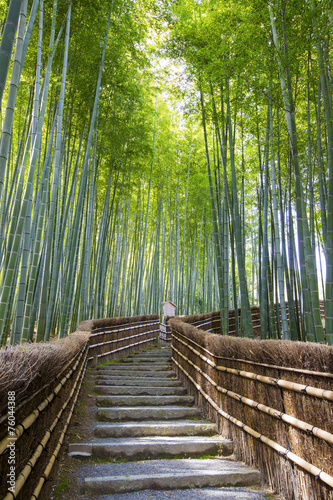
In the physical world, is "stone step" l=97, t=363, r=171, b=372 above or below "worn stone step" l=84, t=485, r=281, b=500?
above

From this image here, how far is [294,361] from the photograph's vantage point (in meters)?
1.60

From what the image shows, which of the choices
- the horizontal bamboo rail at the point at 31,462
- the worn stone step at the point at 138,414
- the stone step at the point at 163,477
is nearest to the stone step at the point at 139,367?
the worn stone step at the point at 138,414

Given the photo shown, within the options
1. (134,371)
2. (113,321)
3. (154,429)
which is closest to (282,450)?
(154,429)

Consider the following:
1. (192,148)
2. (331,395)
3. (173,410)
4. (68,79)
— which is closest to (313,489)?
(331,395)

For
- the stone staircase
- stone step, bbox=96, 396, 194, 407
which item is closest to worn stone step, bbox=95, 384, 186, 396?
the stone staircase

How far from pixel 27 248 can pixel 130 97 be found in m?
3.64

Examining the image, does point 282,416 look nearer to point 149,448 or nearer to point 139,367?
point 149,448

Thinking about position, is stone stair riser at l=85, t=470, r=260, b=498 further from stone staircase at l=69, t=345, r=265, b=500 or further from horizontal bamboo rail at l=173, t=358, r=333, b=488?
horizontal bamboo rail at l=173, t=358, r=333, b=488

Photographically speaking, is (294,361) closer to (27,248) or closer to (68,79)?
(27,248)

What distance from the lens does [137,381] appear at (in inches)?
142

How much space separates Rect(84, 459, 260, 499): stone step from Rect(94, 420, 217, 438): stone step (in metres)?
0.40

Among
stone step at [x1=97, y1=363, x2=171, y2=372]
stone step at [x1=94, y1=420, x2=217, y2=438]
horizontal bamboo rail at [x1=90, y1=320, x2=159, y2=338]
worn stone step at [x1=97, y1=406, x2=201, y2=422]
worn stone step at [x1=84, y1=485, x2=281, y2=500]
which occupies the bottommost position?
worn stone step at [x1=84, y1=485, x2=281, y2=500]

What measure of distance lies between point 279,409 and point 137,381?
2.16 m

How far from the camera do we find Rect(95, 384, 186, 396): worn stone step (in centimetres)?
325
